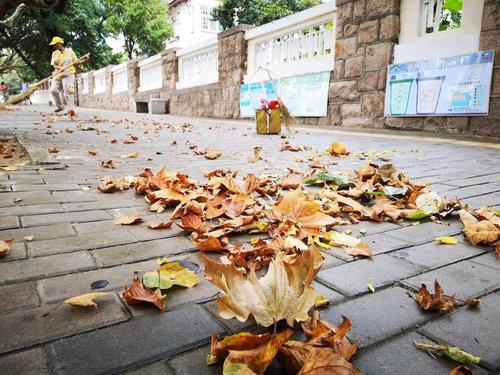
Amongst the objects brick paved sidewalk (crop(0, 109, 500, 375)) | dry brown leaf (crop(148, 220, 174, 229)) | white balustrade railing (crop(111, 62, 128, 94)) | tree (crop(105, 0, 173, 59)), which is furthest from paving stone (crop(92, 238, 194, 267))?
tree (crop(105, 0, 173, 59))

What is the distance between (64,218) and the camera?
1878 mm

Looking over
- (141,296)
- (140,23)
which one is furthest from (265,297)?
(140,23)

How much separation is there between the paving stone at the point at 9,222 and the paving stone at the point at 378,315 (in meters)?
1.40

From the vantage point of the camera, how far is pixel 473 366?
85cm

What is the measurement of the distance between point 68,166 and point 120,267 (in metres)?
2.23

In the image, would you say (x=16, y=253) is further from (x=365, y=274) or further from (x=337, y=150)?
(x=337, y=150)

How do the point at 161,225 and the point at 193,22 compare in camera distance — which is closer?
the point at 161,225

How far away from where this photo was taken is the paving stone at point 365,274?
1.23 metres

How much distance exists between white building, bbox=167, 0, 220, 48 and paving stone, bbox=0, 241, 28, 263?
36495 mm

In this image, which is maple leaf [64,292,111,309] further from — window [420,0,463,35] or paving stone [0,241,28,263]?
window [420,0,463,35]

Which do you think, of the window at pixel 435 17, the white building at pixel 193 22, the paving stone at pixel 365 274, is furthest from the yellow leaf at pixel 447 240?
the white building at pixel 193 22

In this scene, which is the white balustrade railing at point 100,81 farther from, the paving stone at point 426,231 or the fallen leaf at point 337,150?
the paving stone at point 426,231

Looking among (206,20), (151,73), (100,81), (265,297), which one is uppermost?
(206,20)

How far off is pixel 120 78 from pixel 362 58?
1538 centimetres
